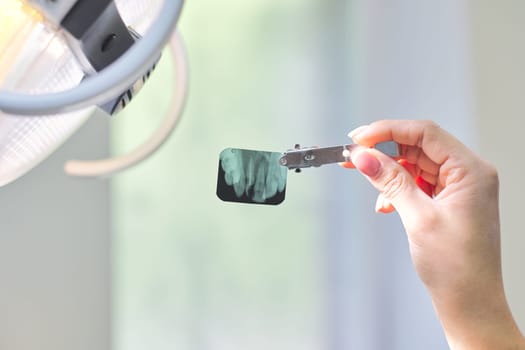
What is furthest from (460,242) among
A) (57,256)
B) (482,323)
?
(57,256)

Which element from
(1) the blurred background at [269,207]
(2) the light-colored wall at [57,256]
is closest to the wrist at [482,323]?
(1) the blurred background at [269,207]

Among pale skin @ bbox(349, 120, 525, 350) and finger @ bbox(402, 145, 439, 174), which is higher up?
finger @ bbox(402, 145, 439, 174)

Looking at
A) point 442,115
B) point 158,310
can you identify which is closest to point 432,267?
point 442,115

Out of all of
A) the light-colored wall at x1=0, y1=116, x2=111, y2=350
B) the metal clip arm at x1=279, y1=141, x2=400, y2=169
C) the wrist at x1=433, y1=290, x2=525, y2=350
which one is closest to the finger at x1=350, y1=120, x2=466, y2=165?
the metal clip arm at x1=279, y1=141, x2=400, y2=169

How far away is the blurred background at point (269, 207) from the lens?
2.52 ft

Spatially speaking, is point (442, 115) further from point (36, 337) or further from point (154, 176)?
point (36, 337)

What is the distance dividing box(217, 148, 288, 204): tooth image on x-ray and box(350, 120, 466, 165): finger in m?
0.11

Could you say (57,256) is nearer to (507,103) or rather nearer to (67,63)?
(67,63)

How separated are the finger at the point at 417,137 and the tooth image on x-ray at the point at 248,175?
112mm

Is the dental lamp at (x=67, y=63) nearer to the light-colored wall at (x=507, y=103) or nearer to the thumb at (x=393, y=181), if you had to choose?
the thumb at (x=393, y=181)

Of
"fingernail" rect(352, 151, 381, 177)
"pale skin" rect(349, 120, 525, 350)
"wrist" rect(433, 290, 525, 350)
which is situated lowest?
"wrist" rect(433, 290, 525, 350)

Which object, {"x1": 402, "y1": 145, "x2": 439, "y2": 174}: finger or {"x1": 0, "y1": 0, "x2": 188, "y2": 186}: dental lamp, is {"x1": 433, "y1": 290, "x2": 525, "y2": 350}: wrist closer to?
{"x1": 402, "y1": 145, "x2": 439, "y2": 174}: finger

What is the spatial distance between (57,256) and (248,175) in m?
0.37

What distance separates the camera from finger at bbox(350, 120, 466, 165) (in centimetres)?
58
